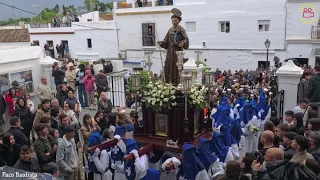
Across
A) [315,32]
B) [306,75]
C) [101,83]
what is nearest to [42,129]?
[101,83]

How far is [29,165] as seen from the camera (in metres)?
5.44

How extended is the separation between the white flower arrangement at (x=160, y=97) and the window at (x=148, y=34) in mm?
20761

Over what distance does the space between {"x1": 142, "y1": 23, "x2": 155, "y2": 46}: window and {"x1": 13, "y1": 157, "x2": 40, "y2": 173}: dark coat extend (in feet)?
72.0

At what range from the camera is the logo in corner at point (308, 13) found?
20562 mm

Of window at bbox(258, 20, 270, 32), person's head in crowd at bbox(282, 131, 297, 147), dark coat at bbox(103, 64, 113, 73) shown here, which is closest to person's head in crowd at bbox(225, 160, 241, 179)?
person's head in crowd at bbox(282, 131, 297, 147)

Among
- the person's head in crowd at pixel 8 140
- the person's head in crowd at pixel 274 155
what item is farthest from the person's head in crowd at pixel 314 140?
the person's head in crowd at pixel 8 140

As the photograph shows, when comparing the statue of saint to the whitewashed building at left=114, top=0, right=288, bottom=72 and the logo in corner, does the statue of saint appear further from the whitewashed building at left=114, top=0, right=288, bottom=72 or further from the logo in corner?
the logo in corner

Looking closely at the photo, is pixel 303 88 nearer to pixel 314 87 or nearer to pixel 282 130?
pixel 314 87

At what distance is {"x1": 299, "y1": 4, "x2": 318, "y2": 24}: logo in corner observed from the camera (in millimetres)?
20562

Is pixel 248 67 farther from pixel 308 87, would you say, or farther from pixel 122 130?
pixel 122 130

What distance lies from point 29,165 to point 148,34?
22.5 meters

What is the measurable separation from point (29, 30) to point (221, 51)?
723 inches

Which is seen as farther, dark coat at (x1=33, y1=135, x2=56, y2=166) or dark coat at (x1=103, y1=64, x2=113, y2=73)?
dark coat at (x1=103, y1=64, x2=113, y2=73)

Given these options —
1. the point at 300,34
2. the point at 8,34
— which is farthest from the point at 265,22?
the point at 8,34
